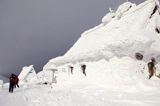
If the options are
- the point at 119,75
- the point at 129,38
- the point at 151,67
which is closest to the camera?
the point at 151,67

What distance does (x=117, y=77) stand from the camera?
18500 mm

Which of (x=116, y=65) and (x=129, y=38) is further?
(x=129, y=38)

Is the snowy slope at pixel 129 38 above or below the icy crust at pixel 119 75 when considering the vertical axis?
above

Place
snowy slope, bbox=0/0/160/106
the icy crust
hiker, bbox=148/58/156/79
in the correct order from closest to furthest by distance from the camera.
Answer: snowy slope, bbox=0/0/160/106
the icy crust
hiker, bbox=148/58/156/79

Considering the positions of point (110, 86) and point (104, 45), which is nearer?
point (110, 86)

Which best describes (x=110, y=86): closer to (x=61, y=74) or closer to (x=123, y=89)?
(x=123, y=89)

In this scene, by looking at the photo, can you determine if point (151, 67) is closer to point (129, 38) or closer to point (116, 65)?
point (116, 65)

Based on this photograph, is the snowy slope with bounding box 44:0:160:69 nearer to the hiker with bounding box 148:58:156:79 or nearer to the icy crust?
the hiker with bounding box 148:58:156:79

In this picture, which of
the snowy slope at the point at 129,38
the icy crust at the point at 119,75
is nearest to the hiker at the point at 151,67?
the icy crust at the point at 119,75

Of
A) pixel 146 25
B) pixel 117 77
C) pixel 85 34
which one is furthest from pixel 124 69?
pixel 85 34

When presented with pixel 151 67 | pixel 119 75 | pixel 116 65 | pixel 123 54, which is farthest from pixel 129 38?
pixel 119 75

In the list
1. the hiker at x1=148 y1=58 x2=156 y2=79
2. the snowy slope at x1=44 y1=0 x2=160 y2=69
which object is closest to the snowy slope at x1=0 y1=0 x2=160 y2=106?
the snowy slope at x1=44 y1=0 x2=160 y2=69

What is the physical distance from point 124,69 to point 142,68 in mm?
1435

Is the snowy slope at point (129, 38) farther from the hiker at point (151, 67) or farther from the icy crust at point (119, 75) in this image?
the icy crust at point (119, 75)
